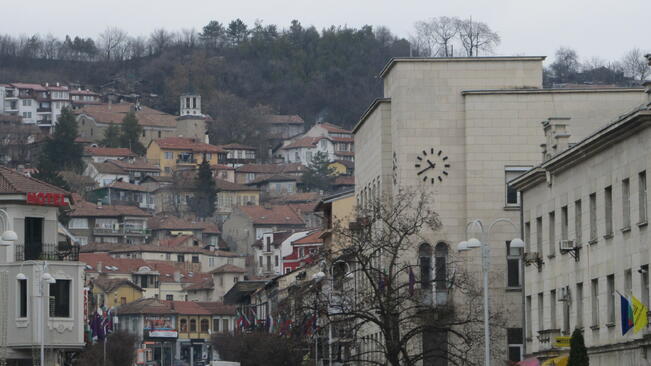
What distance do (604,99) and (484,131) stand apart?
520 cm

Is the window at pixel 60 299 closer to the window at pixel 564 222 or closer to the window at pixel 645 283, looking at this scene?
the window at pixel 564 222

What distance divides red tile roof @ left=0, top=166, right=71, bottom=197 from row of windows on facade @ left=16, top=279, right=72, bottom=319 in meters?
3.80

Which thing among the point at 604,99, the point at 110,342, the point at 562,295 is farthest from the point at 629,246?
the point at 110,342

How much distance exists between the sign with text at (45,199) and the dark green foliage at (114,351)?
42.4m

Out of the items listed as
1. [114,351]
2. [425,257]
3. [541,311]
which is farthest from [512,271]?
[114,351]

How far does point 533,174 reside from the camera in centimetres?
6262

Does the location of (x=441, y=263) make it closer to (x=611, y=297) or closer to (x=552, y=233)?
(x=552, y=233)

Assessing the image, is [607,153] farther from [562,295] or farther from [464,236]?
[464,236]

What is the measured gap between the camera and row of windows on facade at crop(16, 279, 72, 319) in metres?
80.1

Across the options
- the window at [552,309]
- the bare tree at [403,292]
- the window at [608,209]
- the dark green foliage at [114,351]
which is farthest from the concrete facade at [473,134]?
the dark green foliage at [114,351]

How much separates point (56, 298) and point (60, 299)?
29 centimetres

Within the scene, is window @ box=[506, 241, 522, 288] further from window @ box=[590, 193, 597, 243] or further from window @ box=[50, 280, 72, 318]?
window @ box=[590, 193, 597, 243]

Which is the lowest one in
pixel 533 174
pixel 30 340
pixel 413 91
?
pixel 30 340

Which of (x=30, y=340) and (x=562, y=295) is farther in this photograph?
(x=30, y=340)
